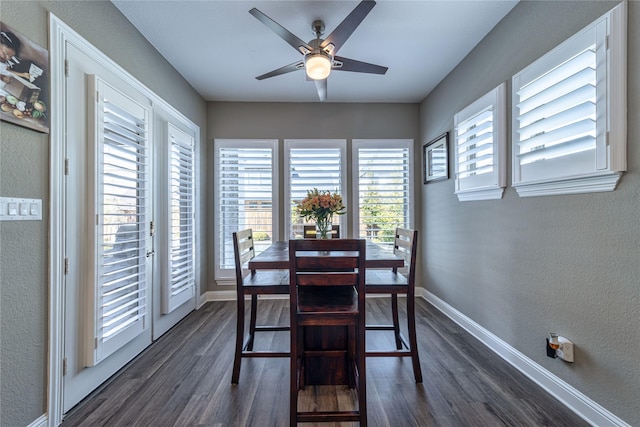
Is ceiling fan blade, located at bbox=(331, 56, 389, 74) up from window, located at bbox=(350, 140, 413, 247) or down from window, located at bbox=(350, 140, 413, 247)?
up

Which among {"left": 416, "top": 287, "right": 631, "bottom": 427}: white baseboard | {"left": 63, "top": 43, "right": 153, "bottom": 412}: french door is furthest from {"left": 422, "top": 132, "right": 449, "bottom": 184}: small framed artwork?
{"left": 63, "top": 43, "right": 153, "bottom": 412}: french door

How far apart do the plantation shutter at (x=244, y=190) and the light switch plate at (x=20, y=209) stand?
2410mm

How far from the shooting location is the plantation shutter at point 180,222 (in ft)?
9.37

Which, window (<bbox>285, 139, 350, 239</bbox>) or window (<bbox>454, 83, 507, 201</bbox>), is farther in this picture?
window (<bbox>285, 139, 350, 239</bbox>)

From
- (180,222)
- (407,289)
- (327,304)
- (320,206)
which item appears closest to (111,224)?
(180,222)

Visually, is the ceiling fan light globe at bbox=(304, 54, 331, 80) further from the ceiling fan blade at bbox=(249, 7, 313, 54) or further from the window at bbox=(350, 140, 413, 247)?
the window at bbox=(350, 140, 413, 247)

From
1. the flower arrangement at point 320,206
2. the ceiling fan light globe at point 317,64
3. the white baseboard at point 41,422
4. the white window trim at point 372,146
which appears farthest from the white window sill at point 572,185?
the white baseboard at point 41,422

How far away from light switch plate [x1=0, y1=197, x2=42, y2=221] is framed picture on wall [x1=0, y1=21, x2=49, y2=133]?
385 mm

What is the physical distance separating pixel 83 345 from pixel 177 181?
66.8 inches

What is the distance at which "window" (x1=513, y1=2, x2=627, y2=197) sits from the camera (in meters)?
1.43

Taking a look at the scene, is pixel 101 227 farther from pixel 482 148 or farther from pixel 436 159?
pixel 436 159

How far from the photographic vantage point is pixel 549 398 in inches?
70.4

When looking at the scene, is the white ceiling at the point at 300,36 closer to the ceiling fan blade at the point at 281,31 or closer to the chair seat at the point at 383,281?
the ceiling fan blade at the point at 281,31

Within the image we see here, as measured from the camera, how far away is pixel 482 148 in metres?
2.53
